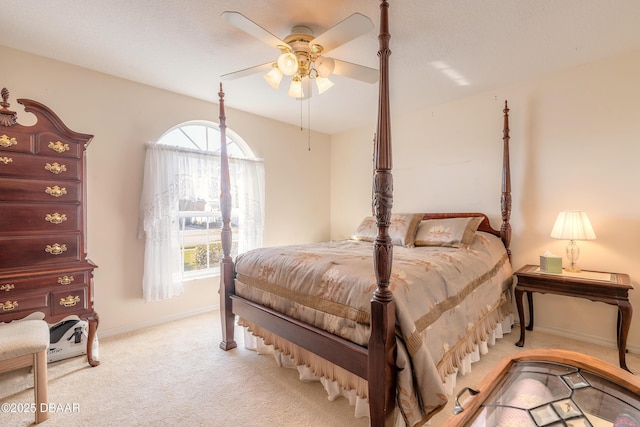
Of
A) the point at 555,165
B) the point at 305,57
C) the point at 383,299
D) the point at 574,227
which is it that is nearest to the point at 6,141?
the point at 305,57

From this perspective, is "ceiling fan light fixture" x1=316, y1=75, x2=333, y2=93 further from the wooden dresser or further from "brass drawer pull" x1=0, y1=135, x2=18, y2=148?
"brass drawer pull" x1=0, y1=135, x2=18, y2=148

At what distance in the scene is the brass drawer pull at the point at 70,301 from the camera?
6.72 ft

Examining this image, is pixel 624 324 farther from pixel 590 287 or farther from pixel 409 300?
pixel 409 300

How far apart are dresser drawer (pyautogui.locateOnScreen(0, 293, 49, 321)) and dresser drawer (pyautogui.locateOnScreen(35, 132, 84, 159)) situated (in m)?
0.99

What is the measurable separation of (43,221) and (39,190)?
220 mm

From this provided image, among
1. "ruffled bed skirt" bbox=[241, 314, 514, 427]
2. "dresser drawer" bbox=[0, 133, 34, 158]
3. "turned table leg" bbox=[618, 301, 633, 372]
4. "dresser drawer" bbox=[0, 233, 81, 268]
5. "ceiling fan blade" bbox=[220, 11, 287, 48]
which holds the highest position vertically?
"ceiling fan blade" bbox=[220, 11, 287, 48]

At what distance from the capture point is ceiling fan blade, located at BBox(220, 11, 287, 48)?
158 cm

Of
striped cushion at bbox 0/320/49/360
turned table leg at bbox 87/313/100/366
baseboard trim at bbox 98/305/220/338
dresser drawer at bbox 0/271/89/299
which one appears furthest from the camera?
baseboard trim at bbox 98/305/220/338

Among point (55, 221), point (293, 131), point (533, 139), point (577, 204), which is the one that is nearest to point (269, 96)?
point (293, 131)

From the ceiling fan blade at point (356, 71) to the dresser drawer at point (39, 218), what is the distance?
2.21 m

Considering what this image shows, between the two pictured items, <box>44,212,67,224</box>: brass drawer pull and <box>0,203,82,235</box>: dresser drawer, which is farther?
<box>44,212,67,224</box>: brass drawer pull

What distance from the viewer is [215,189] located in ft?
11.4

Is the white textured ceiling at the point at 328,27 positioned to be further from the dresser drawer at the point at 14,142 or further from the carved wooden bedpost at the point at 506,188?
the dresser drawer at the point at 14,142

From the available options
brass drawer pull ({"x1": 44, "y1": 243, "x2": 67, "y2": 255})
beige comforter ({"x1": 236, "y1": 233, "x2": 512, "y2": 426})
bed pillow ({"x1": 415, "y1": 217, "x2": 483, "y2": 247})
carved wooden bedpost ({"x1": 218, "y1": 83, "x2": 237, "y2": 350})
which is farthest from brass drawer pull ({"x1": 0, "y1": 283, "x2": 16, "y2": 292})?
bed pillow ({"x1": 415, "y1": 217, "x2": 483, "y2": 247})
